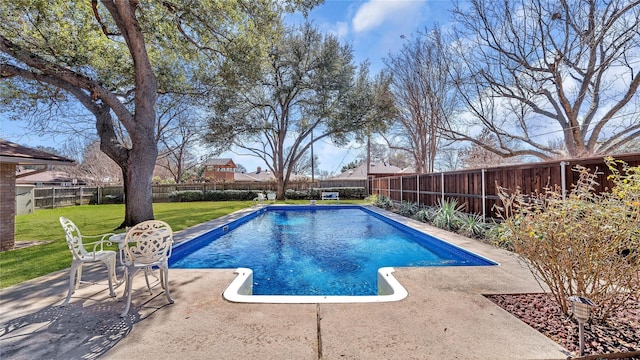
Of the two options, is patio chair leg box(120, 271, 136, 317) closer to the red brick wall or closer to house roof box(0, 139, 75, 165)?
house roof box(0, 139, 75, 165)

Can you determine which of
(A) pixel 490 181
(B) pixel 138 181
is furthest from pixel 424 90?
(B) pixel 138 181

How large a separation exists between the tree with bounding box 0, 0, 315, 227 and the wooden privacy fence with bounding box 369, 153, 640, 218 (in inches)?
272

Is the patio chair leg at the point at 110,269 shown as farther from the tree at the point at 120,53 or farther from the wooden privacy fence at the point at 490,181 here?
the tree at the point at 120,53

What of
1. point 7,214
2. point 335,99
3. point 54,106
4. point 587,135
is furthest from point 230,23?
point 587,135

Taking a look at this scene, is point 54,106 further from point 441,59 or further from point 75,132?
point 441,59

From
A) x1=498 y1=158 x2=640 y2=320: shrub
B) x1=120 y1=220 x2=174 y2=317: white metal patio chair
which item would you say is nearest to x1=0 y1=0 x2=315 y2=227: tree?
x1=120 y1=220 x2=174 y2=317: white metal patio chair

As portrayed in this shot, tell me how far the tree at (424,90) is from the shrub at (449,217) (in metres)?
6.40

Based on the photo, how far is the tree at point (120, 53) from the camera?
284 inches

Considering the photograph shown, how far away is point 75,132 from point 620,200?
17010 millimetres

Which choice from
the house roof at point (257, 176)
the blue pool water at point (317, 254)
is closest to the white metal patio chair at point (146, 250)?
the blue pool water at point (317, 254)

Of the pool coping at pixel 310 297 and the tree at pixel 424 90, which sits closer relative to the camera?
the pool coping at pixel 310 297

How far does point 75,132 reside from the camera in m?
12.2

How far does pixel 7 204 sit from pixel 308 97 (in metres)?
15.8

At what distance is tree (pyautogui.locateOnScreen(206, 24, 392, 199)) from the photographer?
54.9 ft
